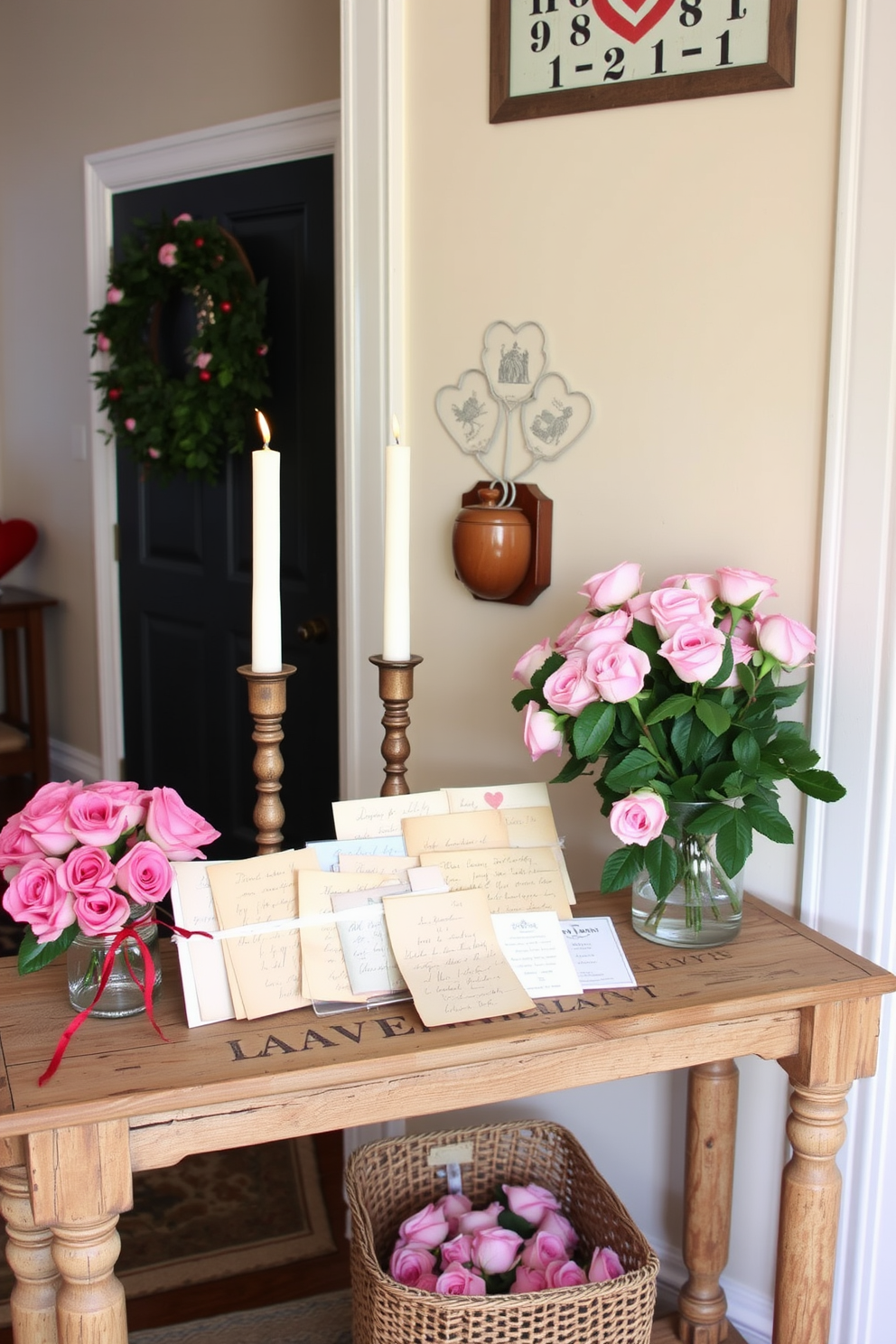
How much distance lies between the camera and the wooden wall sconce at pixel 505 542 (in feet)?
5.84

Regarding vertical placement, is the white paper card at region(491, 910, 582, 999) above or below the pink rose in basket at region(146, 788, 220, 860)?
below

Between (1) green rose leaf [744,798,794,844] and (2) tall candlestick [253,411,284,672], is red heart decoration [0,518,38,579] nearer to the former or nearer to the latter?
(2) tall candlestick [253,411,284,672]

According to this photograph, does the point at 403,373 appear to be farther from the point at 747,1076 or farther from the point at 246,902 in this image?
the point at 747,1076

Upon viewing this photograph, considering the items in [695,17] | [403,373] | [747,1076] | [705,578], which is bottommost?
[747,1076]

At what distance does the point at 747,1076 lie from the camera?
1766mm

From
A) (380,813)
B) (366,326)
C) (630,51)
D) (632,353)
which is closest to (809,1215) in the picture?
(380,813)

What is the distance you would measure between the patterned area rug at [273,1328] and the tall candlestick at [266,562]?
3.75 ft

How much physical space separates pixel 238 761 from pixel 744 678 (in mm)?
1906

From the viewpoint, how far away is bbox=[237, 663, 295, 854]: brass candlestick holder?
1347mm

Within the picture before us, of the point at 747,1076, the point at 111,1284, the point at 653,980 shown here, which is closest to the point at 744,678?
the point at 653,980

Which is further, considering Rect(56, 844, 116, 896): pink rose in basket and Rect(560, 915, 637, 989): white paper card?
Rect(560, 915, 637, 989): white paper card

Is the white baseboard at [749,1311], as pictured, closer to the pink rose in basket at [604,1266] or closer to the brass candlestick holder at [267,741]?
the pink rose in basket at [604,1266]

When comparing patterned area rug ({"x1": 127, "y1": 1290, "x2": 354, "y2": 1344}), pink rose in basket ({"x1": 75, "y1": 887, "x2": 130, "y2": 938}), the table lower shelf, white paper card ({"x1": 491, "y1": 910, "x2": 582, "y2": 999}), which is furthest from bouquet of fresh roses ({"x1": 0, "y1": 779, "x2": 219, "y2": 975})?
the table lower shelf

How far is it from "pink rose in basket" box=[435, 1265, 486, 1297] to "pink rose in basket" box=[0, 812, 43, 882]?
2.52 ft
